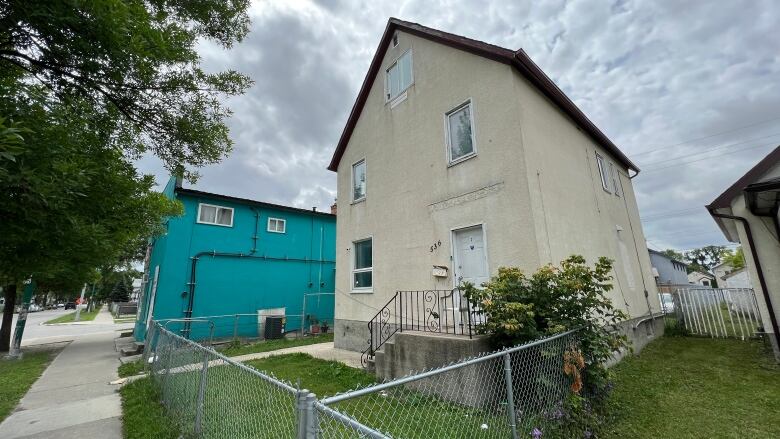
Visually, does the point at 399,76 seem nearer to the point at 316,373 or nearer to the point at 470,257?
the point at 470,257

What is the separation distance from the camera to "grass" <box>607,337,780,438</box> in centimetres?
406

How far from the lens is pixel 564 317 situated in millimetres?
4734

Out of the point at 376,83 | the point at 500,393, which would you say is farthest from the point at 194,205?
the point at 500,393

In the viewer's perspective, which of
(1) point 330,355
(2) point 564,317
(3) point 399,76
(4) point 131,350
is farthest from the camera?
(4) point 131,350

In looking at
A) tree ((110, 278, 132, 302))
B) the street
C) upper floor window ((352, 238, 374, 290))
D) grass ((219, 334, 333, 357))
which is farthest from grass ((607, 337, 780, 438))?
tree ((110, 278, 132, 302))

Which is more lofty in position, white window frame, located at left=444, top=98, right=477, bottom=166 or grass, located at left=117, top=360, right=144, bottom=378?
white window frame, located at left=444, top=98, right=477, bottom=166

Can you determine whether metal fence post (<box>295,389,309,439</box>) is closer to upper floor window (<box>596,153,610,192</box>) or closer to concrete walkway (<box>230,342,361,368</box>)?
concrete walkway (<box>230,342,361,368</box>)

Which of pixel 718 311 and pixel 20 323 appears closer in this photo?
pixel 718 311

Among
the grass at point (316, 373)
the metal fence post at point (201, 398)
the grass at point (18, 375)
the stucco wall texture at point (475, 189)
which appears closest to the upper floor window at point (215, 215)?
the grass at point (18, 375)

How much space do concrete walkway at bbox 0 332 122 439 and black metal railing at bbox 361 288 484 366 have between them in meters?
4.53

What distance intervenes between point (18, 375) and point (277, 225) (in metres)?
9.77

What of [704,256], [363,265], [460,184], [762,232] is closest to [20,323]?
[363,265]

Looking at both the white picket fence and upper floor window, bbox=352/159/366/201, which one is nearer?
the white picket fence

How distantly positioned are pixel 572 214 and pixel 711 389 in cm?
381
